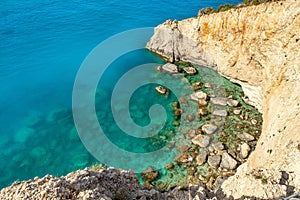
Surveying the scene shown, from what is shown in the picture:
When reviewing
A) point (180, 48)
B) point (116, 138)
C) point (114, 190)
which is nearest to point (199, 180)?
point (116, 138)

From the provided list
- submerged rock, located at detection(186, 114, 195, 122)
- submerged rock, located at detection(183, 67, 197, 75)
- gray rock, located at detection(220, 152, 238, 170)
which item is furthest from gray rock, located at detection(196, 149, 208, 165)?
submerged rock, located at detection(183, 67, 197, 75)

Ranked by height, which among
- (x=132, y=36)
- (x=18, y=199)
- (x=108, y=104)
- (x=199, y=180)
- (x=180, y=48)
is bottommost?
(x=199, y=180)

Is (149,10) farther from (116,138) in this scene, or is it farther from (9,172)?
(9,172)

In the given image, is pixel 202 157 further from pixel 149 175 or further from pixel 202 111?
pixel 202 111

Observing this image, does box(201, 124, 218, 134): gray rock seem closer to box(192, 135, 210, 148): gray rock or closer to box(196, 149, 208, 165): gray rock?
box(192, 135, 210, 148): gray rock

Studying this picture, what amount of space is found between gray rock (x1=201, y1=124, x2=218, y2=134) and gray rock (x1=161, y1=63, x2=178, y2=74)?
11.6m

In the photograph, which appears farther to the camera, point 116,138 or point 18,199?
point 116,138

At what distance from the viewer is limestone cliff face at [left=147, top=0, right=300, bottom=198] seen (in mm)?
15539

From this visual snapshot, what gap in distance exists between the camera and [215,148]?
2789 centimetres

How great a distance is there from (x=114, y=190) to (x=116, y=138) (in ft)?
50.7

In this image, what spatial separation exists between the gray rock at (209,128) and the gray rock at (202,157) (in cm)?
264

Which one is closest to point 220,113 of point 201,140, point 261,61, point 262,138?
point 201,140

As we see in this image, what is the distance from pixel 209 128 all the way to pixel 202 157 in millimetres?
4111

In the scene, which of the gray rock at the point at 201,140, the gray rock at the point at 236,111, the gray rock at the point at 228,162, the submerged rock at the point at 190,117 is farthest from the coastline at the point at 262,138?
the submerged rock at the point at 190,117
